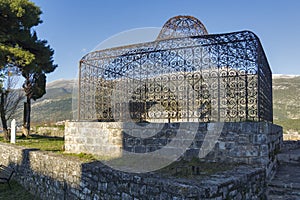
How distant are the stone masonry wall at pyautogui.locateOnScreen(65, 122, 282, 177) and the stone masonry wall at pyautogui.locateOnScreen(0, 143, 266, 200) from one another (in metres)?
0.52

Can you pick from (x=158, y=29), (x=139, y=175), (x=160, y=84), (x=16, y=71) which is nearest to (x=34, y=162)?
(x=160, y=84)

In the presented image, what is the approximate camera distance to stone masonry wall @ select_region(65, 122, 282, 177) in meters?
4.89

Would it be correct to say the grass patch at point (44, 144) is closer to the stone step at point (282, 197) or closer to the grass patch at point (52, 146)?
the grass patch at point (52, 146)

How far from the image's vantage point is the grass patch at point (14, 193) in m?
6.68

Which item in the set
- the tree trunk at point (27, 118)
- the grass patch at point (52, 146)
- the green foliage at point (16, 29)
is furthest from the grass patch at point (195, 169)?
the tree trunk at point (27, 118)

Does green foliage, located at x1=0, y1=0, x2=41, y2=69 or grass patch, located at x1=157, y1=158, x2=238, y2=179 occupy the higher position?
green foliage, located at x1=0, y1=0, x2=41, y2=69

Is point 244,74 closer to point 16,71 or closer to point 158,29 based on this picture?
point 158,29

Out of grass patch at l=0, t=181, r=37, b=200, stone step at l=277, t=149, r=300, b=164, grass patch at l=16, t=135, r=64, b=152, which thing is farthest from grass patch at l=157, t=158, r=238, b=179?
grass patch at l=16, t=135, r=64, b=152

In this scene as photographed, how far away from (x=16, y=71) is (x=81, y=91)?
24.8 feet

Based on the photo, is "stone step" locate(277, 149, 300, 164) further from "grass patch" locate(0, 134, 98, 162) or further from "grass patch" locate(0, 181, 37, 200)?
"grass patch" locate(0, 181, 37, 200)

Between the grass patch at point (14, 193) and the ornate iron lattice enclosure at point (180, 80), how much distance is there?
2.41 meters

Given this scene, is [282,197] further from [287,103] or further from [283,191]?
[287,103]

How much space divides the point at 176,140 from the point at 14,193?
179 inches

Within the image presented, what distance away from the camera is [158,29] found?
7.51m
